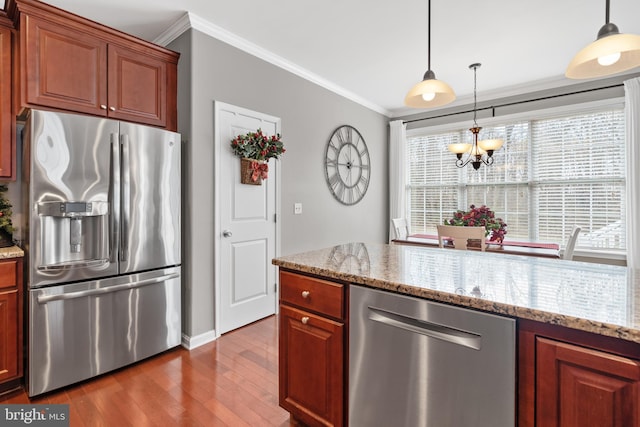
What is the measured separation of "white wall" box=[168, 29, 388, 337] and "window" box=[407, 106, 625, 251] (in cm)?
106

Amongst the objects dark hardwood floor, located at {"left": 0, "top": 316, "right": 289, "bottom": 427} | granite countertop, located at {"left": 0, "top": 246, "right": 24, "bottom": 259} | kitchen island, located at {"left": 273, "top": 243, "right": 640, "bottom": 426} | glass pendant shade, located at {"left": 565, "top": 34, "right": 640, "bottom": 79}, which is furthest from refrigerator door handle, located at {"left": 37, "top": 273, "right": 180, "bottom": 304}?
glass pendant shade, located at {"left": 565, "top": 34, "right": 640, "bottom": 79}

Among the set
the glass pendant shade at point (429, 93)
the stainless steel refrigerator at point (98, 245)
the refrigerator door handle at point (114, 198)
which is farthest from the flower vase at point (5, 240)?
the glass pendant shade at point (429, 93)

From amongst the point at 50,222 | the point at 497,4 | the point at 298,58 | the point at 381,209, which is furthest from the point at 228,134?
the point at 381,209

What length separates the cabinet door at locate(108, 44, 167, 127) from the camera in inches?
95.4

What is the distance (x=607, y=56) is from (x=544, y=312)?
1.34 m

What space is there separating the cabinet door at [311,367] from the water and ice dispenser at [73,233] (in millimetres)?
1430

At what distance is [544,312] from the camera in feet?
3.02

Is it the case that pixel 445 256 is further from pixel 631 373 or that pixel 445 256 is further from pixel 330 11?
pixel 330 11

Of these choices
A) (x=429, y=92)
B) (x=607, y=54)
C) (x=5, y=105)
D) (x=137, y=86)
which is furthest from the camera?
(x=137, y=86)

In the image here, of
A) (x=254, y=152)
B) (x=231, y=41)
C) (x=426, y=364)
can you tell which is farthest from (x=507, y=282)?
(x=231, y=41)

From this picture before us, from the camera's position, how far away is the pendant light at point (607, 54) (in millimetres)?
1355

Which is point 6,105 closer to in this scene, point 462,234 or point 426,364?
point 426,364

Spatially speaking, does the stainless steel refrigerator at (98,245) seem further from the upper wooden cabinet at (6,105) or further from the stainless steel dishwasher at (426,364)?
the stainless steel dishwasher at (426,364)

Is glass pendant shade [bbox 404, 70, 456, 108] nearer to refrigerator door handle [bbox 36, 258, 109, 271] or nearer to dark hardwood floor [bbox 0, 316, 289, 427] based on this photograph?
dark hardwood floor [bbox 0, 316, 289, 427]
